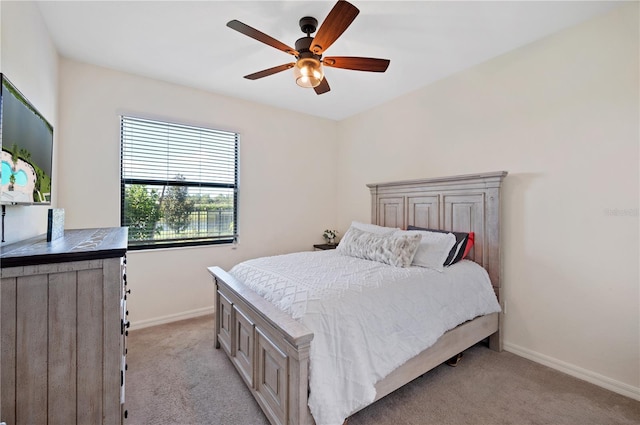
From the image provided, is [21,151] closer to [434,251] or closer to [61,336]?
[61,336]

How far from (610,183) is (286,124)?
3449 mm

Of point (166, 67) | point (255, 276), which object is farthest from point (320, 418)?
point (166, 67)

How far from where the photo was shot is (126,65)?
9.18 feet

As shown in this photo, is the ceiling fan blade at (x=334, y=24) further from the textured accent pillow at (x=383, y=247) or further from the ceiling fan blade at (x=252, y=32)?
the textured accent pillow at (x=383, y=247)

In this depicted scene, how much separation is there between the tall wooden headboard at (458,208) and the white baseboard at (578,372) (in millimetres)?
461

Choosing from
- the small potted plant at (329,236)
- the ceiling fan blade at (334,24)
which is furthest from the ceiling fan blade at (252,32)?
the small potted plant at (329,236)

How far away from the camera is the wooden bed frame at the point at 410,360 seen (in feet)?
4.79

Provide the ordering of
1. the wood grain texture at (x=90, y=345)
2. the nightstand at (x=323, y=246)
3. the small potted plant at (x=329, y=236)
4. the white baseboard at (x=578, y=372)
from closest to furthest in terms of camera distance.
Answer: the wood grain texture at (x=90, y=345) < the white baseboard at (x=578, y=372) < the nightstand at (x=323, y=246) < the small potted plant at (x=329, y=236)

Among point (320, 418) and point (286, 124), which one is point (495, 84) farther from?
point (320, 418)

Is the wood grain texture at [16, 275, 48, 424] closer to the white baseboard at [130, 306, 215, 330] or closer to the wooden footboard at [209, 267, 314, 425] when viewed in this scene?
the wooden footboard at [209, 267, 314, 425]

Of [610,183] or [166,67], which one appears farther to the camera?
[166,67]

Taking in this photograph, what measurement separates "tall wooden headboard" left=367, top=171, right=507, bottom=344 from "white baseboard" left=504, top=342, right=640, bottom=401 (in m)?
0.46

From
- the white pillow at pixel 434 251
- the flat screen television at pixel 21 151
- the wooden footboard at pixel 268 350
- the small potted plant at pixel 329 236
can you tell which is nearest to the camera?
the flat screen television at pixel 21 151

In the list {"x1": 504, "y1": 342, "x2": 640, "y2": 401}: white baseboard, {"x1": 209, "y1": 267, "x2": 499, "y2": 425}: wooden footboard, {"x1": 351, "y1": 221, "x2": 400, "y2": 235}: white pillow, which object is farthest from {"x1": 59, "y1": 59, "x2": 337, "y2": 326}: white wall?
{"x1": 504, "y1": 342, "x2": 640, "y2": 401}: white baseboard
